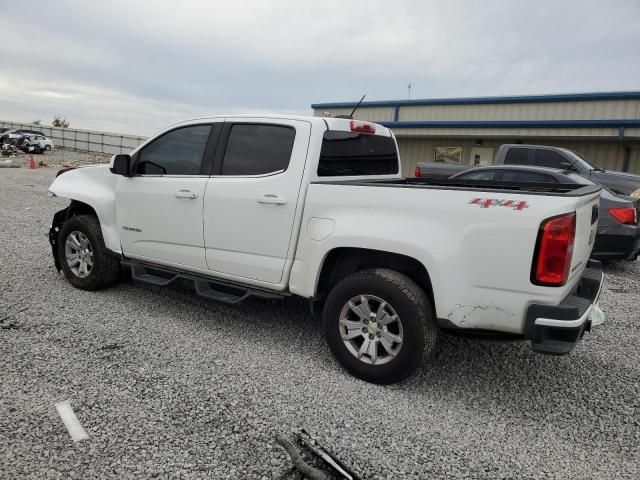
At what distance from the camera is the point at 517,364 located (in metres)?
3.96

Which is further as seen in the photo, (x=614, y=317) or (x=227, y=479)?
(x=614, y=317)

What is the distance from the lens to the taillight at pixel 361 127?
13.8 ft

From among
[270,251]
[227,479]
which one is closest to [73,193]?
[270,251]

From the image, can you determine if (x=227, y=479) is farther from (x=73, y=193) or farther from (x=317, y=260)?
(x=73, y=193)

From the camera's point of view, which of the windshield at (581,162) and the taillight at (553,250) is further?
the windshield at (581,162)

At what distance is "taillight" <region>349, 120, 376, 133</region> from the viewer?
4.20 metres

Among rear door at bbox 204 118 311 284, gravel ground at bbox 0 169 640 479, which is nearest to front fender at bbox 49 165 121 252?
gravel ground at bbox 0 169 640 479

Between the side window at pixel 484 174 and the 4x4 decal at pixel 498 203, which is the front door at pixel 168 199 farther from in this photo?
the side window at pixel 484 174

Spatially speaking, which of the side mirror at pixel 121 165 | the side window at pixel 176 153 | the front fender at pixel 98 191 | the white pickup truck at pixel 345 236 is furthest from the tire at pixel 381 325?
the front fender at pixel 98 191

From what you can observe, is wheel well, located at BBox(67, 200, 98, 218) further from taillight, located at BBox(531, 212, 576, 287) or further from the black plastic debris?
taillight, located at BBox(531, 212, 576, 287)

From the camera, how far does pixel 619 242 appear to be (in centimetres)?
673

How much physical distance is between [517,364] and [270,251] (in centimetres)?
224

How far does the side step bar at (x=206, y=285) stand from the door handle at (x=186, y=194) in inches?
28.3

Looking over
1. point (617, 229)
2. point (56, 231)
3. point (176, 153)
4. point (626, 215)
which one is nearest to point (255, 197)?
point (176, 153)
